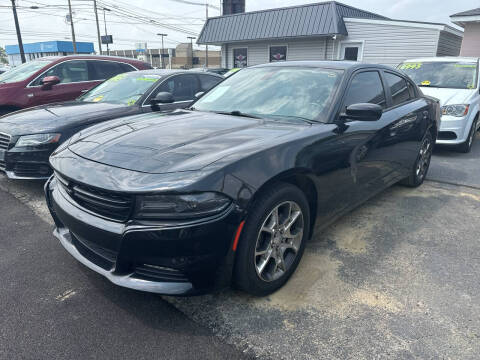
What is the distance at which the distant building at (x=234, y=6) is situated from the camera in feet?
80.4

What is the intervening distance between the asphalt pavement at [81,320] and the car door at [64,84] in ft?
15.0

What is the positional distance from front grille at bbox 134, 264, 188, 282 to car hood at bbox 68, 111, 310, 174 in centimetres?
54

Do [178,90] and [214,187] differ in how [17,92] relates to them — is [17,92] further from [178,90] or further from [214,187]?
[214,187]

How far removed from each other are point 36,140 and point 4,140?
45cm

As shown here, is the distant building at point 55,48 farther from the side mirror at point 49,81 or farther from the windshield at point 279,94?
the windshield at point 279,94

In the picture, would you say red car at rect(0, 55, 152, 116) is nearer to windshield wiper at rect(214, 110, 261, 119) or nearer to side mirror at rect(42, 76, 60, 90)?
side mirror at rect(42, 76, 60, 90)

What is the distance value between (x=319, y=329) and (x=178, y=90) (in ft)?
14.6

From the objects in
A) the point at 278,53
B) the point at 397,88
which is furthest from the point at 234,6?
the point at 397,88

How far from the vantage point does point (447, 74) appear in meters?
7.06

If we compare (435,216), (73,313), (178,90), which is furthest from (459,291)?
(178,90)

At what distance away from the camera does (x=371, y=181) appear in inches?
129

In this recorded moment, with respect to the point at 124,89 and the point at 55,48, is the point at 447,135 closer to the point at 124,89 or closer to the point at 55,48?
the point at 124,89

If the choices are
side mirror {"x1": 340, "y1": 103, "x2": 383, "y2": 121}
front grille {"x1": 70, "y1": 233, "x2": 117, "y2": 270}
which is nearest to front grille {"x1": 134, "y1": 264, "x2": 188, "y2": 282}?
front grille {"x1": 70, "y1": 233, "x2": 117, "y2": 270}

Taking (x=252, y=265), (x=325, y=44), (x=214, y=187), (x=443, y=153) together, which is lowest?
(x=443, y=153)
